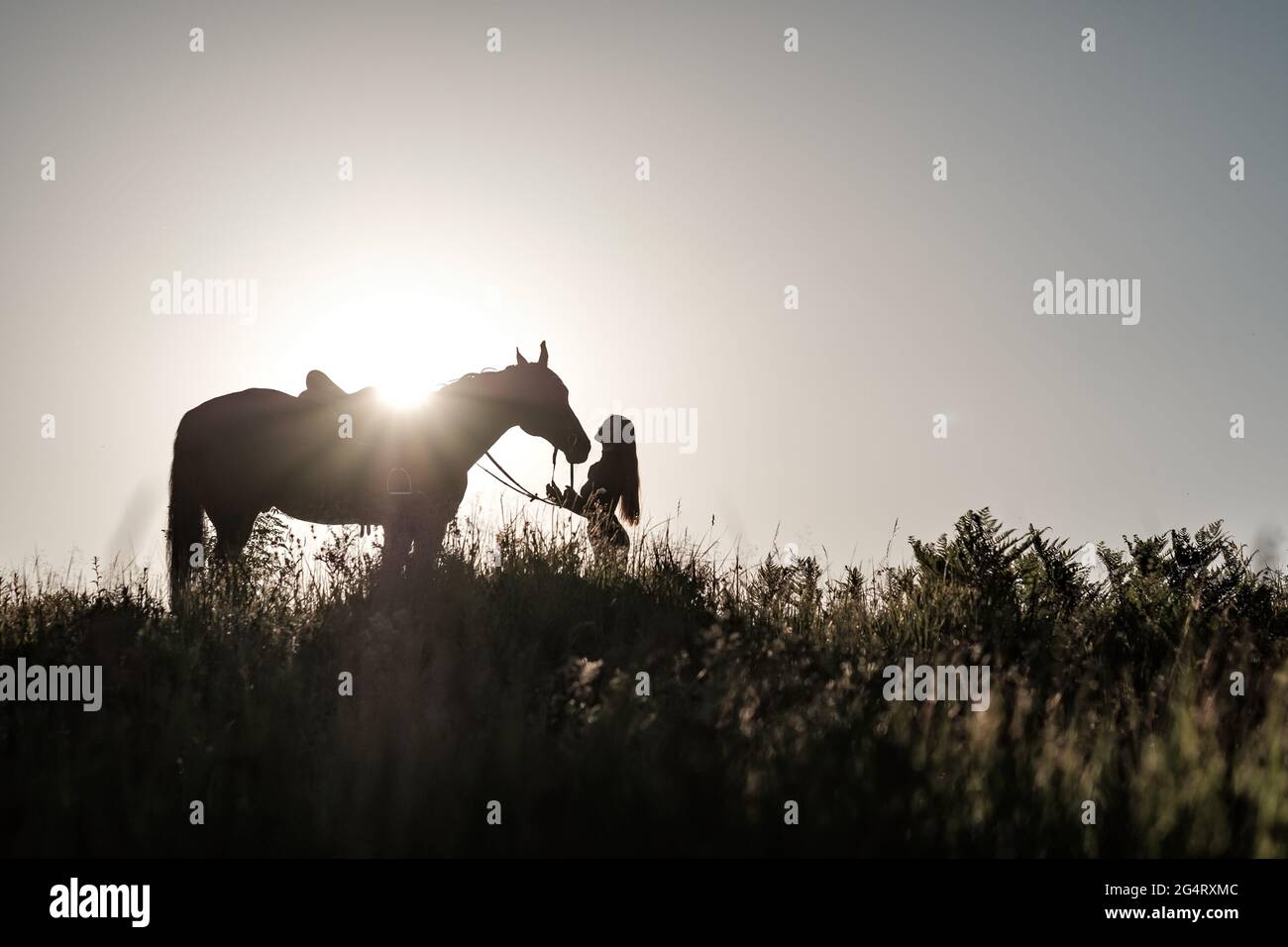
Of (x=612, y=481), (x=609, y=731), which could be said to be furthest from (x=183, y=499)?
(x=609, y=731)

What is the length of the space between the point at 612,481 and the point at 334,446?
111 inches

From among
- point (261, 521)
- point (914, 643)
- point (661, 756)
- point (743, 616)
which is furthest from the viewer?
point (261, 521)

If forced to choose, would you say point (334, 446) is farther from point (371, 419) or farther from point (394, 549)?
point (394, 549)

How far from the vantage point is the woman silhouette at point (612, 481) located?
380 inches

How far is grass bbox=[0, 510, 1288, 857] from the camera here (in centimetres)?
340

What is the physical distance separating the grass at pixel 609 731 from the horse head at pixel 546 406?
10.3 feet

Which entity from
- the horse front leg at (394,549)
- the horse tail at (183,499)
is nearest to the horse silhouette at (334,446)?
the horse tail at (183,499)

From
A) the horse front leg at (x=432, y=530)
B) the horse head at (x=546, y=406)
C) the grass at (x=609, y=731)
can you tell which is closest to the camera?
the grass at (x=609, y=731)

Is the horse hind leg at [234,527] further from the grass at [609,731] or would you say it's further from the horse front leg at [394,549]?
the grass at [609,731]

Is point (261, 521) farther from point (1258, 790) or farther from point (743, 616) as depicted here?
point (1258, 790)

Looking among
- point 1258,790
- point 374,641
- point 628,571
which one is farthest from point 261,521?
point 1258,790

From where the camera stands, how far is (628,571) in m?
7.93
